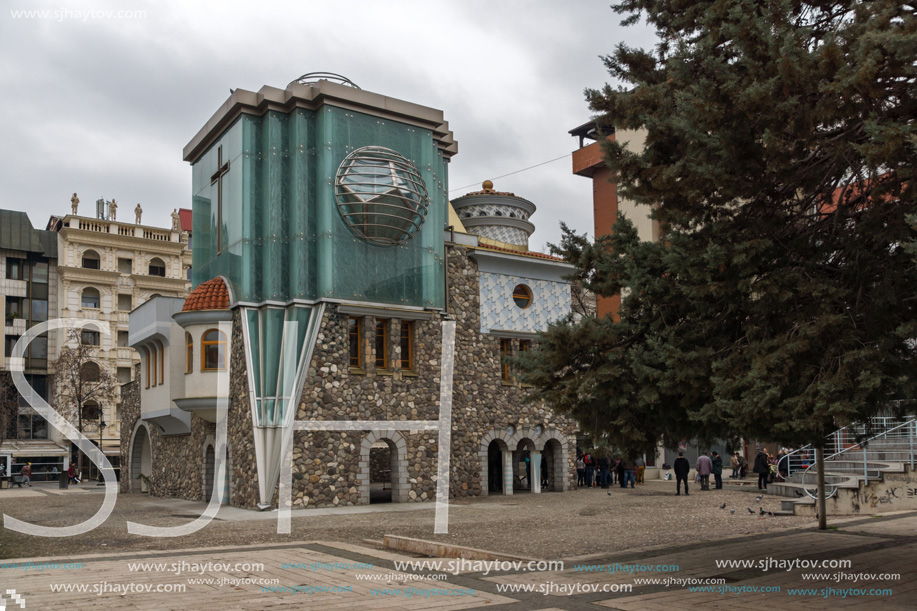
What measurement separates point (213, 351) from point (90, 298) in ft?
102

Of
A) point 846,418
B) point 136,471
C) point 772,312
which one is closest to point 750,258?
point 772,312

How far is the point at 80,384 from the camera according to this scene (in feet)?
126

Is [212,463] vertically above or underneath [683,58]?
underneath

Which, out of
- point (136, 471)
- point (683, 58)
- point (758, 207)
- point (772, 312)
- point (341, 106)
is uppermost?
point (341, 106)

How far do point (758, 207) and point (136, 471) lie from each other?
31137 millimetres

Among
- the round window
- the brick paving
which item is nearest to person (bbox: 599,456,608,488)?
the round window

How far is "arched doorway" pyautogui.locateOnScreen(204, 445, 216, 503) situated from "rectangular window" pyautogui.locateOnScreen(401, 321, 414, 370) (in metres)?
6.96

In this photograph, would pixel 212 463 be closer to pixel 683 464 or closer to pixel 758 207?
pixel 683 464

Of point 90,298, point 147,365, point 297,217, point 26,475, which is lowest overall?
point 26,475

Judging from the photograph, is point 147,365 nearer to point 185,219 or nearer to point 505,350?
point 505,350

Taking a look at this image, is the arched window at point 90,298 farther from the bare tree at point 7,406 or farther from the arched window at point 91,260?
the bare tree at point 7,406

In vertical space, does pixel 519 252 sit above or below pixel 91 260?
below

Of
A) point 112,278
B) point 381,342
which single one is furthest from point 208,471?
point 112,278

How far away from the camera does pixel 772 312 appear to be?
27.5 feet
